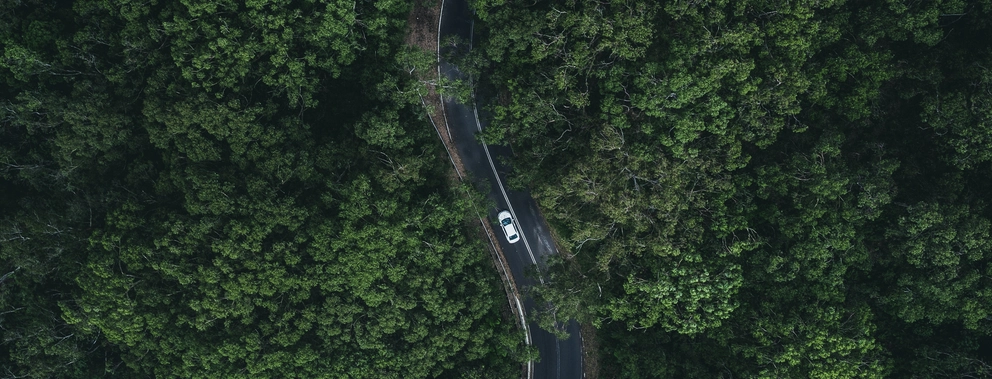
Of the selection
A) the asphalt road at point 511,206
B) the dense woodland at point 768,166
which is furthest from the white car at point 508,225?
the dense woodland at point 768,166

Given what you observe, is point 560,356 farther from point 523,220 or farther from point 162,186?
point 162,186

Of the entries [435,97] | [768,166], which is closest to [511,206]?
[435,97]

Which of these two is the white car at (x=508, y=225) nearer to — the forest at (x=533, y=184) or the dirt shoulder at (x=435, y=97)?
the dirt shoulder at (x=435, y=97)

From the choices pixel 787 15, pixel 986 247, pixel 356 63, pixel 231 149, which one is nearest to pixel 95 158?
pixel 231 149

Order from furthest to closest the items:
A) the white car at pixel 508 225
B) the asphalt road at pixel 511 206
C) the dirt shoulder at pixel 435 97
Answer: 1. the white car at pixel 508 225
2. the asphalt road at pixel 511 206
3. the dirt shoulder at pixel 435 97

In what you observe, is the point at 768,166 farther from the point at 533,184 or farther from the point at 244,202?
the point at 244,202

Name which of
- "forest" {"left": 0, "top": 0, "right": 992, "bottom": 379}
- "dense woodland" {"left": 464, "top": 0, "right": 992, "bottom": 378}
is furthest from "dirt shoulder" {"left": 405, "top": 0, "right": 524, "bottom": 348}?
"dense woodland" {"left": 464, "top": 0, "right": 992, "bottom": 378}
